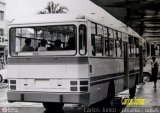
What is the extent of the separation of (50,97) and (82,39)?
6.30ft

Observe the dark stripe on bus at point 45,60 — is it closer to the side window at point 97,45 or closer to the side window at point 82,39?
the side window at point 82,39

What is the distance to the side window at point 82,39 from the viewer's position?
12.1 m

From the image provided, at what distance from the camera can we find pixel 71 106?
657 inches

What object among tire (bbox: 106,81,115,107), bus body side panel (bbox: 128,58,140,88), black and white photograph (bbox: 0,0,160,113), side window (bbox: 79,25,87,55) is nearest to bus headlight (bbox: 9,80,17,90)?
black and white photograph (bbox: 0,0,160,113)

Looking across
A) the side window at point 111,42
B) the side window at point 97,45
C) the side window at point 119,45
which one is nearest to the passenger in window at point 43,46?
the side window at point 97,45

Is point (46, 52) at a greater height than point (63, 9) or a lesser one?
lesser

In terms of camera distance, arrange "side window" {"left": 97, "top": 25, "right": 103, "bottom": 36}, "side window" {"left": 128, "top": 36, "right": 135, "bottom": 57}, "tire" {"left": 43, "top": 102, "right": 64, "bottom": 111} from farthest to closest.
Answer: "side window" {"left": 128, "top": 36, "right": 135, "bottom": 57} → "tire" {"left": 43, "top": 102, "right": 64, "bottom": 111} → "side window" {"left": 97, "top": 25, "right": 103, "bottom": 36}

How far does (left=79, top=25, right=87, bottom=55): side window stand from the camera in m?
12.1

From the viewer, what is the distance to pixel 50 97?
39.9 ft

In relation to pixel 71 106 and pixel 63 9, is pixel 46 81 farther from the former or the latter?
pixel 63 9

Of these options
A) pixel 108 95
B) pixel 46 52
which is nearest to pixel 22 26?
pixel 46 52

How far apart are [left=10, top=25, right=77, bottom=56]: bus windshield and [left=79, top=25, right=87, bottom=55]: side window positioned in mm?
176

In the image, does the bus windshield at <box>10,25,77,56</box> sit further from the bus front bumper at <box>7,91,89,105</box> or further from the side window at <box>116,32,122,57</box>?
the side window at <box>116,32,122,57</box>

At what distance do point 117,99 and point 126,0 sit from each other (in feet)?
16.5
